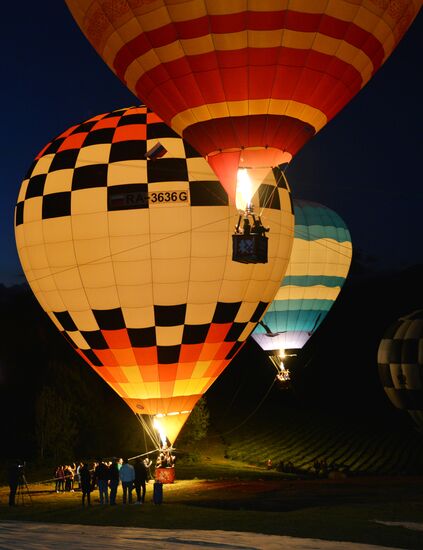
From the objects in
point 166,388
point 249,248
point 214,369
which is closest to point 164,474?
point 166,388

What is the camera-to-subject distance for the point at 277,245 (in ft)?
53.1

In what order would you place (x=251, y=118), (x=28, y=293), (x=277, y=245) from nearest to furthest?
(x=251, y=118), (x=277, y=245), (x=28, y=293)

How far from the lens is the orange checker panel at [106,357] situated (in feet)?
50.8

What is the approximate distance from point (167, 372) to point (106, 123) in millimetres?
4877

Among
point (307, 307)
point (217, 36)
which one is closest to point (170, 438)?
point (217, 36)

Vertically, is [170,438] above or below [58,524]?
above

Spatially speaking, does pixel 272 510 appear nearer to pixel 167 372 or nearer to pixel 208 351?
pixel 167 372

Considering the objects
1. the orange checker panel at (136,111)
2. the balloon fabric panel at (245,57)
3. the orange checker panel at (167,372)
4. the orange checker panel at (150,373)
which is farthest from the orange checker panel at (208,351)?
the orange checker panel at (136,111)

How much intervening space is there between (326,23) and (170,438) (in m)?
8.07

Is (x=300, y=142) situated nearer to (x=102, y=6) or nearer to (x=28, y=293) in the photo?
(x=102, y=6)

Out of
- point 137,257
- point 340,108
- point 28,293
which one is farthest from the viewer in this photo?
point 28,293

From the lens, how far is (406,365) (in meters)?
24.0

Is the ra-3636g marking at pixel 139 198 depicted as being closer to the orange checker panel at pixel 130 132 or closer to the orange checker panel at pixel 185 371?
the orange checker panel at pixel 130 132

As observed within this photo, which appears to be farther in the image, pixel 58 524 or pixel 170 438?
pixel 170 438
